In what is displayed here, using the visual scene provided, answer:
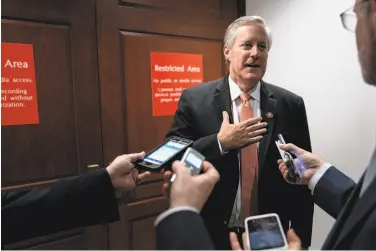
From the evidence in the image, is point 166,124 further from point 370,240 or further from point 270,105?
point 370,240

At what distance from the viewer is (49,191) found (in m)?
0.96

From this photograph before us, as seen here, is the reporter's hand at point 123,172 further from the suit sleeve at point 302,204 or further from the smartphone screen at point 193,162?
A: the suit sleeve at point 302,204

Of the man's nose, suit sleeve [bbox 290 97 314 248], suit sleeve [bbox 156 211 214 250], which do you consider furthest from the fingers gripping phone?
suit sleeve [bbox 156 211 214 250]

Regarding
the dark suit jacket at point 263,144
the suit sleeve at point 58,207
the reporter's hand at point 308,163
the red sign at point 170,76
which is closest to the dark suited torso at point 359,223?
the reporter's hand at point 308,163

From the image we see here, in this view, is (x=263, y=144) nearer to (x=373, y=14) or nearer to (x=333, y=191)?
(x=333, y=191)

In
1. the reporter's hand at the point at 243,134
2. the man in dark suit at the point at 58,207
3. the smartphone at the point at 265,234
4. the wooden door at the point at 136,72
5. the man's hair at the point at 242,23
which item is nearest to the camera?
the smartphone at the point at 265,234

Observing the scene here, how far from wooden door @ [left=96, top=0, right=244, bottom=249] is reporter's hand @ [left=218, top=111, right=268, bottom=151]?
64cm

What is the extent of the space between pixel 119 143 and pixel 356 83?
1.24m

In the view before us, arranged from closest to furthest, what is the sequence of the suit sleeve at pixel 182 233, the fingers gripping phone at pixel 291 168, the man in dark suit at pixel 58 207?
the suit sleeve at pixel 182 233
the man in dark suit at pixel 58 207
the fingers gripping phone at pixel 291 168

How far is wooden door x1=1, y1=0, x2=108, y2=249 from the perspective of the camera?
1496 millimetres

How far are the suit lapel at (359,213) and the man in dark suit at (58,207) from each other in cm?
61

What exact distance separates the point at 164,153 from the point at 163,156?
0.8 inches

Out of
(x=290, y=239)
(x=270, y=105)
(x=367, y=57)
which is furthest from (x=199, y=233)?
(x=270, y=105)

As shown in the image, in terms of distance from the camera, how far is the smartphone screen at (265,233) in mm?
814
